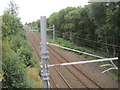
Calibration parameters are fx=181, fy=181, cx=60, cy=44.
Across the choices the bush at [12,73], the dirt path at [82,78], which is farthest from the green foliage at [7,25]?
the dirt path at [82,78]

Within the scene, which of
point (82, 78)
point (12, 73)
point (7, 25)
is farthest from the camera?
point (7, 25)

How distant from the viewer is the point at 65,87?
260 inches

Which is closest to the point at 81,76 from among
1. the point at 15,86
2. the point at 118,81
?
the point at 118,81

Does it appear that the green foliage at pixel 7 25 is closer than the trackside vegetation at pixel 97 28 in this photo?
Yes

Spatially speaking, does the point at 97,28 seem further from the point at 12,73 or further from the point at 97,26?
the point at 12,73

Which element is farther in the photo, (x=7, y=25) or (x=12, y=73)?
(x=7, y=25)

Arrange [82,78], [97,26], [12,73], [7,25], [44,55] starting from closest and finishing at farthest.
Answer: [44,55]
[12,73]
[82,78]
[7,25]
[97,26]

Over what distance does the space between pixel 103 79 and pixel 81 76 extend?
3.41ft

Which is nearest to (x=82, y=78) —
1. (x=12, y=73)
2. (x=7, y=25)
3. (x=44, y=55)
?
(x=12, y=73)

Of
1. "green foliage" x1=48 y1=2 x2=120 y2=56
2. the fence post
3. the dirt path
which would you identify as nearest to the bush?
the fence post

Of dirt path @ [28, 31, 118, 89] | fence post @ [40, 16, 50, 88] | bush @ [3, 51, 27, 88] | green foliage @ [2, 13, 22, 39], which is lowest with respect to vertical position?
dirt path @ [28, 31, 118, 89]

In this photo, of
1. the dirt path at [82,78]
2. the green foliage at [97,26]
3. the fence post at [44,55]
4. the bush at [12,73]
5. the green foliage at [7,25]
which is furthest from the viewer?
the green foliage at [97,26]

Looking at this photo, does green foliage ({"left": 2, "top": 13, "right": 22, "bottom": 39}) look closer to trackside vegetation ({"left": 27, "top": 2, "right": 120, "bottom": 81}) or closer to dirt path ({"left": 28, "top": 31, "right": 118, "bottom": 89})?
dirt path ({"left": 28, "top": 31, "right": 118, "bottom": 89})

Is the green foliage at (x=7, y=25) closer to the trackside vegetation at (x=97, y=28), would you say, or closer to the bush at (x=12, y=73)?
the bush at (x=12, y=73)
